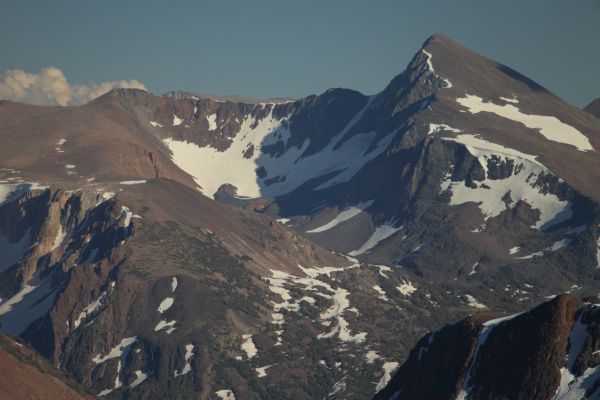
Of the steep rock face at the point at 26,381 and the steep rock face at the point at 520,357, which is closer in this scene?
the steep rock face at the point at 520,357

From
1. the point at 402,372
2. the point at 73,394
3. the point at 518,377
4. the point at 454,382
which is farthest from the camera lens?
the point at 73,394

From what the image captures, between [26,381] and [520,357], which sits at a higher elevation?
[520,357]

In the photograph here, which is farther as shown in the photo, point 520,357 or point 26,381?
point 26,381

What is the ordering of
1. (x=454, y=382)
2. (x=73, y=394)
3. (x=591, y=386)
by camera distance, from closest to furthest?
(x=591, y=386) < (x=454, y=382) < (x=73, y=394)

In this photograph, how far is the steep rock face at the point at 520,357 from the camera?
12762cm

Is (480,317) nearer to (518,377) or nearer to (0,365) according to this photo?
(518,377)

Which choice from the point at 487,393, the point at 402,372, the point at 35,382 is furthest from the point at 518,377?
the point at 35,382

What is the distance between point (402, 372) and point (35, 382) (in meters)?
46.4

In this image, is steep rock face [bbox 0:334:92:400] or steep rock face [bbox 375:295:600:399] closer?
steep rock face [bbox 375:295:600:399]

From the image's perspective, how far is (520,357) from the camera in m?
135

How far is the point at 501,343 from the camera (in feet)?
458

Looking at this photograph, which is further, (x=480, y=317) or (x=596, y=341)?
(x=480, y=317)

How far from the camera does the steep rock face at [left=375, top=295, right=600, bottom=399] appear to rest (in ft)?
419

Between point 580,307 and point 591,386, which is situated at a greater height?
point 580,307
